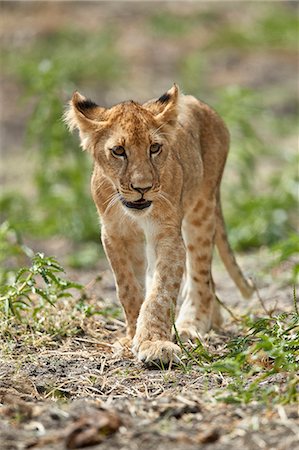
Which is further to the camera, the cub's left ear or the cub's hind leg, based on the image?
the cub's hind leg

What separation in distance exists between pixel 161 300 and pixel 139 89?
11.8m

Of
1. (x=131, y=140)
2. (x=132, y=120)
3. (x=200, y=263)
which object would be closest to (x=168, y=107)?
(x=132, y=120)

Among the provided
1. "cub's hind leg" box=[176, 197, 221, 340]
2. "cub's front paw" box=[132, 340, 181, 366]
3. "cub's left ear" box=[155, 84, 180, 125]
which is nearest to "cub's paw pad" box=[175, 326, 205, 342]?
"cub's hind leg" box=[176, 197, 221, 340]

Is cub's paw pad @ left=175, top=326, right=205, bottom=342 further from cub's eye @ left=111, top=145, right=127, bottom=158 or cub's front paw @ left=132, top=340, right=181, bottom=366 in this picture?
cub's eye @ left=111, top=145, right=127, bottom=158

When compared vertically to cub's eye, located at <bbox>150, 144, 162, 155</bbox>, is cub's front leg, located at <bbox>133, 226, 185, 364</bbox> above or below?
below

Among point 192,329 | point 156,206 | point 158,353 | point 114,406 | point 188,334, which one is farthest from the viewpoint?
point 192,329

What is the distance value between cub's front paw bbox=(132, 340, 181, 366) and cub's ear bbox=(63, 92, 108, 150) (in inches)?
54.8

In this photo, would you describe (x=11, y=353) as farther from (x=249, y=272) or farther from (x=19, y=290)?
(x=249, y=272)

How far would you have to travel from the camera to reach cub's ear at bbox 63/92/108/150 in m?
6.12

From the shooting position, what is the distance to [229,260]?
24.5 ft

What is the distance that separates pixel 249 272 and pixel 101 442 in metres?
4.99

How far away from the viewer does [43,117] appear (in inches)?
406

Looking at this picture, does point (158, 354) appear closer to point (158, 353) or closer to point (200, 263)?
point (158, 353)

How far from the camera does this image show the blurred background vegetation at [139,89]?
34.2ft
